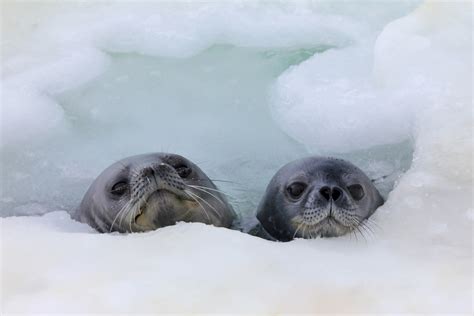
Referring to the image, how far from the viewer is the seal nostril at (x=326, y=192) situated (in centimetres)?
355

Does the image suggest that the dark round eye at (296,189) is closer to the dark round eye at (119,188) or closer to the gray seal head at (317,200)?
the gray seal head at (317,200)

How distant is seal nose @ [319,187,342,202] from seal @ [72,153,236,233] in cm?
63

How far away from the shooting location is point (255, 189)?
4863mm

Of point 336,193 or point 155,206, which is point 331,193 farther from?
point 155,206

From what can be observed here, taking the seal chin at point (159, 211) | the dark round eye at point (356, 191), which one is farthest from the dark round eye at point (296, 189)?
the seal chin at point (159, 211)

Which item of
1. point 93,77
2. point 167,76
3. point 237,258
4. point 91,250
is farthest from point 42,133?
point 237,258

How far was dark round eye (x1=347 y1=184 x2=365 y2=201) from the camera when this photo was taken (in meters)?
3.82

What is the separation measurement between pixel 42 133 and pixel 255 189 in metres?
1.59

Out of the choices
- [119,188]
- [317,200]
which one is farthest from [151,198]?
[317,200]

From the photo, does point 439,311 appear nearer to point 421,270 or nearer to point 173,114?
point 421,270

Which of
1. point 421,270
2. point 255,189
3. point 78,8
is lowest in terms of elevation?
point 255,189

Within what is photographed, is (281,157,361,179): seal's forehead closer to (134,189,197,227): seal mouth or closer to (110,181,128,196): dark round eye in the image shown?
(134,189,197,227): seal mouth

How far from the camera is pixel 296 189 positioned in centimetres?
390

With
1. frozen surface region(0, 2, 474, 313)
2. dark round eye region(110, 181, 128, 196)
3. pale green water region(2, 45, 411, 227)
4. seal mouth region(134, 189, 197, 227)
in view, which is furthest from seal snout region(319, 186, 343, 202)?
dark round eye region(110, 181, 128, 196)
